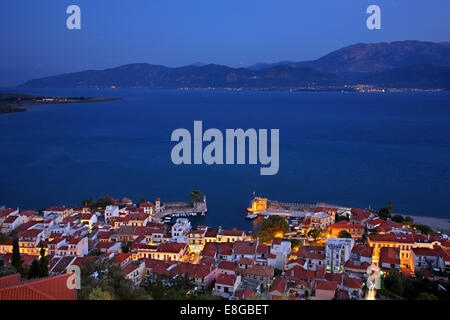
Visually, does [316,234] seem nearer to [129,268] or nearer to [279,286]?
[279,286]

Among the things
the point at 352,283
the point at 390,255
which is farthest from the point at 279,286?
the point at 390,255

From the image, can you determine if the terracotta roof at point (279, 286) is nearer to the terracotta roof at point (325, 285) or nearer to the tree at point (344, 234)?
the terracotta roof at point (325, 285)

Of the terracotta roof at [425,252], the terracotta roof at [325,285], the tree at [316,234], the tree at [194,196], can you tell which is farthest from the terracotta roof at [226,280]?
the tree at [194,196]

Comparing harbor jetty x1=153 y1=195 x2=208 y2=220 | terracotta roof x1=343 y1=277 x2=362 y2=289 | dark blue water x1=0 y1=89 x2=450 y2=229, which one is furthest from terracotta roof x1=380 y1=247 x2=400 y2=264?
harbor jetty x1=153 y1=195 x2=208 y2=220

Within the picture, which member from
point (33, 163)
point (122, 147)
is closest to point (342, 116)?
point (122, 147)

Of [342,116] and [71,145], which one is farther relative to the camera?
[342,116]
